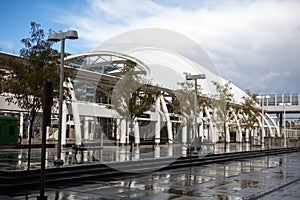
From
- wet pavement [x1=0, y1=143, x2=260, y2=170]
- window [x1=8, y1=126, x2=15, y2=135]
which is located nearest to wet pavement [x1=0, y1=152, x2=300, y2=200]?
wet pavement [x1=0, y1=143, x2=260, y2=170]

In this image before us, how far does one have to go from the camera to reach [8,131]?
29078 mm

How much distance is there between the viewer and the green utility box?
94.1 feet

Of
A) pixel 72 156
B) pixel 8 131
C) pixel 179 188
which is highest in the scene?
pixel 8 131

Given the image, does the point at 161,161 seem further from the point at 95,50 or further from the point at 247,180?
the point at 95,50

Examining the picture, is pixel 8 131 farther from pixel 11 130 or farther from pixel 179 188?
pixel 179 188

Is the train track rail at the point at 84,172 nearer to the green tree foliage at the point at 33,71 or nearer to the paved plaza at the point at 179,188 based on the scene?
the paved plaza at the point at 179,188

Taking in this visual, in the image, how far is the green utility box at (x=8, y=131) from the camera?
94.1ft

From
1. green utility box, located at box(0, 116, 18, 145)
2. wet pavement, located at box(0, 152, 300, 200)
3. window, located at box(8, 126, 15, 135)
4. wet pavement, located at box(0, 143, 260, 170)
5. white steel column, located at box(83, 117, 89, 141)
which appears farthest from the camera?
white steel column, located at box(83, 117, 89, 141)

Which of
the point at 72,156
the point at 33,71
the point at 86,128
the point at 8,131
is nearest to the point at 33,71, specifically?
the point at 33,71

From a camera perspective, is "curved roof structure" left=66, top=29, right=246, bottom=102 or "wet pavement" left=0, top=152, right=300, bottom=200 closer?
"wet pavement" left=0, top=152, right=300, bottom=200

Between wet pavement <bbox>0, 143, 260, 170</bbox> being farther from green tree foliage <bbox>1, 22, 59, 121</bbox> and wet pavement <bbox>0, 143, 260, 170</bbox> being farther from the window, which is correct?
the window

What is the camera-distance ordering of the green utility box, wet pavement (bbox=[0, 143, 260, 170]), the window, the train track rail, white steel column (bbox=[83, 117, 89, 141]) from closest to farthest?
the train track rail, wet pavement (bbox=[0, 143, 260, 170]), the green utility box, the window, white steel column (bbox=[83, 117, 89, 141])

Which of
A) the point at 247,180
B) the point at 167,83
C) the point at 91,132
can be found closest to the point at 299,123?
the point at 167,83

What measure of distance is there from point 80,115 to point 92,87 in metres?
6.07
